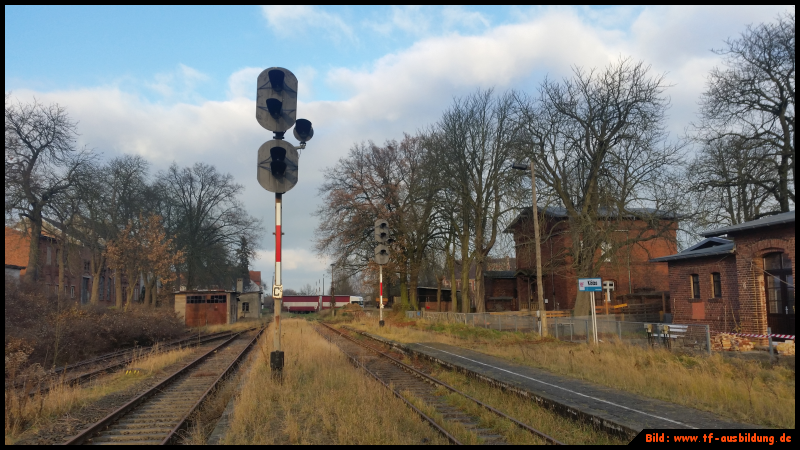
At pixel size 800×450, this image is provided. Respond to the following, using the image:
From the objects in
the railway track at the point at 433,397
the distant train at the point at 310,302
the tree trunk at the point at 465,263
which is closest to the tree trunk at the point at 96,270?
the tree trunk at the point at 465,263

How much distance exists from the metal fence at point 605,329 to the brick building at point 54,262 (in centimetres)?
2548

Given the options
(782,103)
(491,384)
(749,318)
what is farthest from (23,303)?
(782,103)

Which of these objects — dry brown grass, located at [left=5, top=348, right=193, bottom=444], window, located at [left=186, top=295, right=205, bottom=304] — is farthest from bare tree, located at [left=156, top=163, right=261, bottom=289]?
dry brown grass, located at [left=5, top=348, right=193, bottom=444]

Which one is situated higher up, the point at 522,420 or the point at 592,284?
the point at 592,284

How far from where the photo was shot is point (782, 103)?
23453 mm

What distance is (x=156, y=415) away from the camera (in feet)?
29.3

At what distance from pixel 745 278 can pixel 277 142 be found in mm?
18678

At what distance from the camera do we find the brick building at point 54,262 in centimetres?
3551

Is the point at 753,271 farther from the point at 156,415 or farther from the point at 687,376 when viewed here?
the point at 156,415

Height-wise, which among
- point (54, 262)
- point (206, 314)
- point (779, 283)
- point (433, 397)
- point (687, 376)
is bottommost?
point (433, 397)

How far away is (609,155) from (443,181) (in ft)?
33.4

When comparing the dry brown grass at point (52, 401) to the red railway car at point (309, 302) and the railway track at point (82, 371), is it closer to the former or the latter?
the railway track at point (82, 371)

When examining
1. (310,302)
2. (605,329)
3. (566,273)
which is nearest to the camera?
(605,329)

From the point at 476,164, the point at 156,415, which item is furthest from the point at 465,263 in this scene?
the point at 156,415
